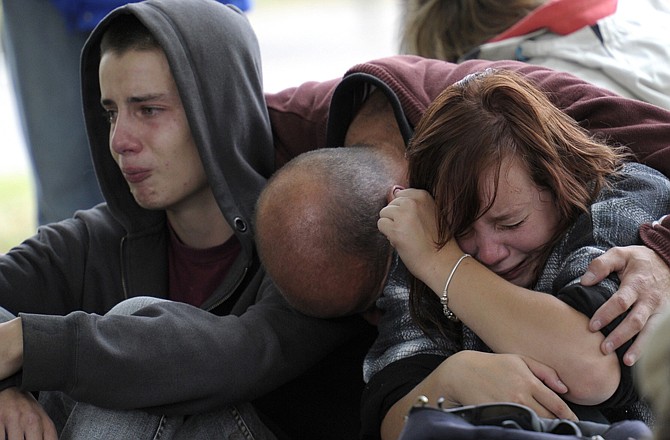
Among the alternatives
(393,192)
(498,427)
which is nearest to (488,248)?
(393,192)

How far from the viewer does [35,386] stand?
1.53 meters

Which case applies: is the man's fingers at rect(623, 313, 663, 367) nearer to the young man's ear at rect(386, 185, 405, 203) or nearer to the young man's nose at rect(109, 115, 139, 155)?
the young man's ear at rect(386, 185, 405, 203)

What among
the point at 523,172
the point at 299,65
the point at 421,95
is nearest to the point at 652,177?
the point at 523,172

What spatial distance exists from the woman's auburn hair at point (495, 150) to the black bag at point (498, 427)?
0.37 meters

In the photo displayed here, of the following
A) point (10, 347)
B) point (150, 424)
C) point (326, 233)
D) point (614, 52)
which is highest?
point (614, 52)

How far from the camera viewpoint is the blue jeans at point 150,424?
1544 mm

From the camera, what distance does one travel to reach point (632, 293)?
1.35 m

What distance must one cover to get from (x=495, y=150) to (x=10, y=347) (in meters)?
0.79

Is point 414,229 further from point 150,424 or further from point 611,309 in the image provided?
point 150,424

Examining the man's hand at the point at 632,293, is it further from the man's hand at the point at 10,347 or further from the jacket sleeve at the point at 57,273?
the jacket sleeve at the point at 57,273

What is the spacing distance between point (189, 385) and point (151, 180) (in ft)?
1.71

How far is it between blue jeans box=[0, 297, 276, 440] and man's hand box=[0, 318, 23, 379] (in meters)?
0.13

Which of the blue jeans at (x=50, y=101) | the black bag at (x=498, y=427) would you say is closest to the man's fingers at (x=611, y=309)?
the black bag at (x=498, y=427)

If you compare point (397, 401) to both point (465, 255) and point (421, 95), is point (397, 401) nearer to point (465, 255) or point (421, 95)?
point (465, 255)
